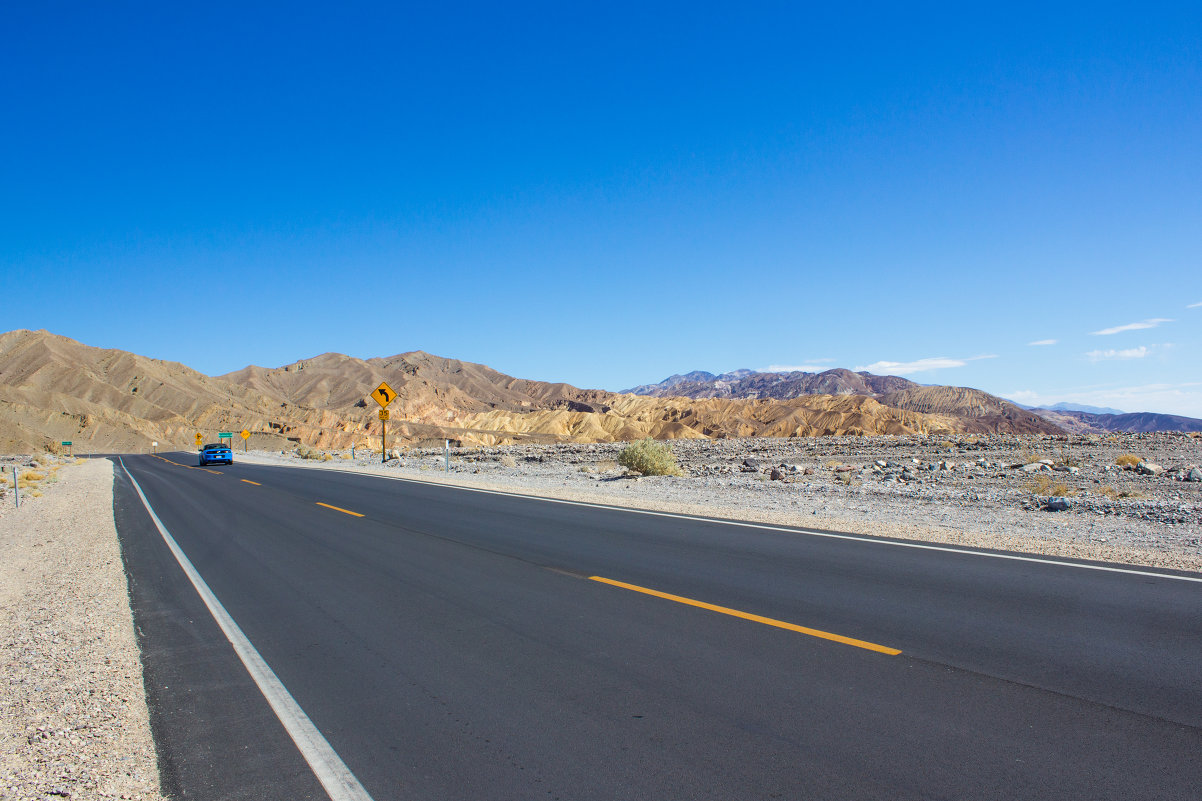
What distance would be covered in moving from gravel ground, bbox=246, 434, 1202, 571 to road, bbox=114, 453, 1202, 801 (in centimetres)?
257

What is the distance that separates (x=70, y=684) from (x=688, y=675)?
4483 millimetres

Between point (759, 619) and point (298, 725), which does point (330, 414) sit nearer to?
point (759, 619)

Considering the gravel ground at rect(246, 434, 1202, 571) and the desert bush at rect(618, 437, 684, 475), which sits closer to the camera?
the gravel ground at rect(246, 434, 1202, 571)

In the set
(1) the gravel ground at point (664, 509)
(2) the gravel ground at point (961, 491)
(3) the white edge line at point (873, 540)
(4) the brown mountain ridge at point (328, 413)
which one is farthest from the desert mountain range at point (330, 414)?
(3) the white edge line at point (873, 540)

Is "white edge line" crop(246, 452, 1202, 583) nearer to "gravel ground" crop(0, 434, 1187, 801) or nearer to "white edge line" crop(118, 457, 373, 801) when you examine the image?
"gravel ground" crop(0, 434, 1187, 801)

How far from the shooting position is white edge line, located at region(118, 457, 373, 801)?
11.4 ft

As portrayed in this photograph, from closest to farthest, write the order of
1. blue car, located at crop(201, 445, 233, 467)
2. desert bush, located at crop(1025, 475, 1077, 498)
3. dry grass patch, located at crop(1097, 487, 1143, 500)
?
1. dry grass patch, located at crop(1097, 487, 1143, 500)
2. desert bush, located at crop(1025, 475, 1077, 498)
3. blue car, located at crop(201, 445, 233, 467)

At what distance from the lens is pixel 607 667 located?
4.94m

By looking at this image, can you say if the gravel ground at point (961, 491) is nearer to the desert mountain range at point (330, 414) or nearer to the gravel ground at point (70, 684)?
the gravel ground at point (70, 684)

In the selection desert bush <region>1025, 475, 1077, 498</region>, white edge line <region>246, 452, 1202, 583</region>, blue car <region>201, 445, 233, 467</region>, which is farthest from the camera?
blue car <region>201, 445, 233, 467</region>

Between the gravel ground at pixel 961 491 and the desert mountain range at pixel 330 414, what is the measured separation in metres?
48.2

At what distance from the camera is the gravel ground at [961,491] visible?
33.7 ft

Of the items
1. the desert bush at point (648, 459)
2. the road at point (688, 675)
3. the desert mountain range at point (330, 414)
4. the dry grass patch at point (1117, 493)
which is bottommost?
the road at point (688, 675)

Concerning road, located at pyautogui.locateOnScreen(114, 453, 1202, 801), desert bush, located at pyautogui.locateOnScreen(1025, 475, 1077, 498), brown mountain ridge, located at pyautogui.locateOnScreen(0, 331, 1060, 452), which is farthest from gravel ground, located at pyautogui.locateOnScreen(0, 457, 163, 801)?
brown mountain ridge, located at pyautogui.locateOnScreen(0, 331, 1060, 452)
